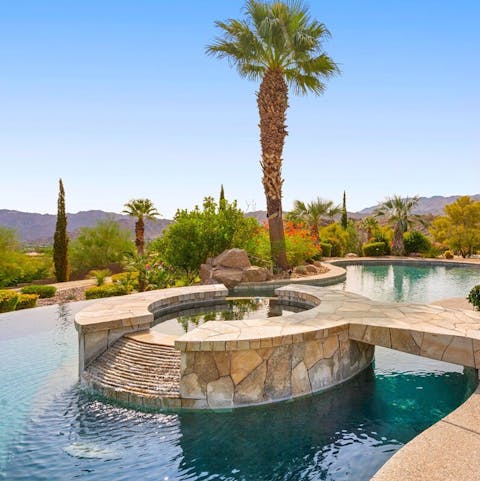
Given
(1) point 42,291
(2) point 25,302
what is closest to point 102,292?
(2) point 25,302

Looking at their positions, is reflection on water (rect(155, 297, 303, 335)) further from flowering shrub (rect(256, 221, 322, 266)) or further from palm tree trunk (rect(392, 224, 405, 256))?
palm tree trunk (rect(392, 224, 405, 256))

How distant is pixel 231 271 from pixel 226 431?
9738 mm

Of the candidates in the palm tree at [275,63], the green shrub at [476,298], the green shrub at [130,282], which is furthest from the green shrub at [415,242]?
the green shrub at [130,282]

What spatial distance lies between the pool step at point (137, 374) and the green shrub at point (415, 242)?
28.5 metres

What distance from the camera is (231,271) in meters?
14.9

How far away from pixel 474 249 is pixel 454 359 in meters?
29.9

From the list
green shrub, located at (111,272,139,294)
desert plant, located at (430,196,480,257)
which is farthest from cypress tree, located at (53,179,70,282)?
desert plant, located at (430,196,480,257)

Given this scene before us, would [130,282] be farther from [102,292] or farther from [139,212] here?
[139,212]

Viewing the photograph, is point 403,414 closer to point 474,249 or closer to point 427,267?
point 427,267

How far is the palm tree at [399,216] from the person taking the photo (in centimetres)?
3088

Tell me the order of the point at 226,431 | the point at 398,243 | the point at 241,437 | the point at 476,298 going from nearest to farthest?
1. the point at 241,437
2. the point at 226,431
3. the point at 476,298
4. the point at 398,243

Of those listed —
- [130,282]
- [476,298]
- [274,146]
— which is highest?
[274,146]

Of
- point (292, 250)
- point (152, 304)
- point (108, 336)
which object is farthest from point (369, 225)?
point (108, 336)

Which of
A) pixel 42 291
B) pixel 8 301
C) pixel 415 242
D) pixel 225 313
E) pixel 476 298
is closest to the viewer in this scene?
pixel 476 298
